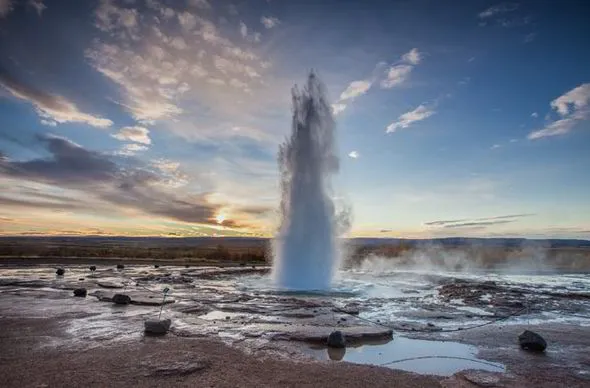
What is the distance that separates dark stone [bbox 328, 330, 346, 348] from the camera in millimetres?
10852

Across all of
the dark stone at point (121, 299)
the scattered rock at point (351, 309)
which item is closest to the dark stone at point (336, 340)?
the scattered rock at point (351, 309)

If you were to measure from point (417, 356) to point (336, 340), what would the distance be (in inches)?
83.3

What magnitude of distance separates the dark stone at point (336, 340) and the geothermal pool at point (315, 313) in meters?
0.29

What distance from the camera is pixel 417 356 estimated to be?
1012 cm

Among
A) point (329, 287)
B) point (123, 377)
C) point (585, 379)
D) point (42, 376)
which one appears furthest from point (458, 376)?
point (329, 287)

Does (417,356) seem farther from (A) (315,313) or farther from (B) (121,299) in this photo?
(B) (121,299)

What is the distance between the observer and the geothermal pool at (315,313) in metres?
10.7

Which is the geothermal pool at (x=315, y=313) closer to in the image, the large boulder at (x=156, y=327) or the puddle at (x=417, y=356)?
the puddle at (x=417, y=356)

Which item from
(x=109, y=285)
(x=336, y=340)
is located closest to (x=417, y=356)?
(x=336, y=340)

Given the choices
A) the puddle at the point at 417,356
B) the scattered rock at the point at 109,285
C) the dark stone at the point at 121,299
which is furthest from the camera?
the scattered rock at the point at 109,285

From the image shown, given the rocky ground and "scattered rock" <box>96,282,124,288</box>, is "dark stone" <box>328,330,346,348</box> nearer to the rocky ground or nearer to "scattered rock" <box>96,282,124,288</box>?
the rocky ground

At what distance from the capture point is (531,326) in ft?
46.7

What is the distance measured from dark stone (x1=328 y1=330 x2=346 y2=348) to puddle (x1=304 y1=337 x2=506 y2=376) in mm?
204

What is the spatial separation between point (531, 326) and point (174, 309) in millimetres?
13283
